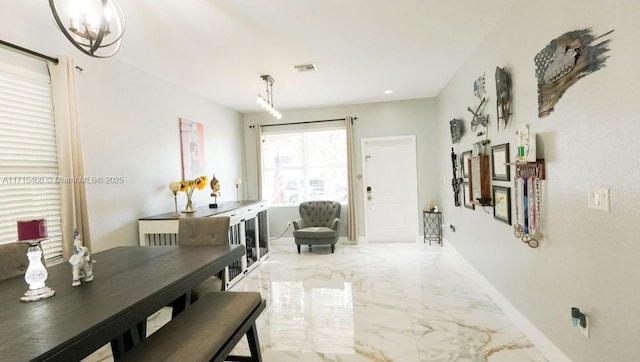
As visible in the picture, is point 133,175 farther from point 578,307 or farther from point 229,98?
point 578,307

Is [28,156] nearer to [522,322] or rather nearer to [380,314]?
[380,314]

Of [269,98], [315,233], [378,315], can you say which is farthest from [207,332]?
[269,98]

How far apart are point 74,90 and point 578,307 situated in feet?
13.2

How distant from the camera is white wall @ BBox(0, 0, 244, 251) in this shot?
99.6 inches

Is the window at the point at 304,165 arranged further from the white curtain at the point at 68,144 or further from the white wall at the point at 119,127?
the white curtain at the point at 68,144

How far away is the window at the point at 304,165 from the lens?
20.2 ft

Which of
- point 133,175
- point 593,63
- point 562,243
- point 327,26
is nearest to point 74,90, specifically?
point 133,175

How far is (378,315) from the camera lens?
2.96 metres

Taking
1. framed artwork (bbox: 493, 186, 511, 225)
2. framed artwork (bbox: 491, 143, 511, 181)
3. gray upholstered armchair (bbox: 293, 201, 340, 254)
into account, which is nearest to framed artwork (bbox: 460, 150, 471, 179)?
framed artwork (bbox: 491, 143, 511, 181)

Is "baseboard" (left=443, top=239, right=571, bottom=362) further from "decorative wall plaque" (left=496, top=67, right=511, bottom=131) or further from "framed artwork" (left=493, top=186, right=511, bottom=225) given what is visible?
"decorative wall plaque" (left=496, top=67, right=511, bottom=131)

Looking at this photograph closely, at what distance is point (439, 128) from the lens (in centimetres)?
556

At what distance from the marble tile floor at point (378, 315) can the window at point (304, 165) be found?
173 centimetres

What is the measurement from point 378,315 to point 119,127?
3.24 m

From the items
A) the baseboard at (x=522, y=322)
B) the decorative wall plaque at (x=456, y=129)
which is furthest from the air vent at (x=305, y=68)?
the baseboard at (x=522, y=322)
